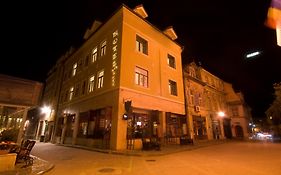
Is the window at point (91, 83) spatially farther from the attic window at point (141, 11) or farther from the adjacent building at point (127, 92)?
the attic window at point (141, 11)

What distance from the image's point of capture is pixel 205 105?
28016mm

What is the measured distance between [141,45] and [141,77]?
3859 mm

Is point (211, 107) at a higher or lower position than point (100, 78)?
lower

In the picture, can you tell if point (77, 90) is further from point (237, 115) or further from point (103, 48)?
point (237, 115)

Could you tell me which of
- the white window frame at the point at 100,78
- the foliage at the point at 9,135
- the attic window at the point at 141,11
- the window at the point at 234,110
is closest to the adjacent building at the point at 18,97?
the foliage at the point at 9,135

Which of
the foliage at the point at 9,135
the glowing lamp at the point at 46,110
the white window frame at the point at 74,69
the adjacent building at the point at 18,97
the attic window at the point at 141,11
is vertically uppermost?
the attic window at the point at 141,11

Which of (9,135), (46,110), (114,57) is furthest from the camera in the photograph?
(46,110)

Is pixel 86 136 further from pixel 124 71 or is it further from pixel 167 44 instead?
pixel 167 44

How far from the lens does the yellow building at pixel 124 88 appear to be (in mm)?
14812

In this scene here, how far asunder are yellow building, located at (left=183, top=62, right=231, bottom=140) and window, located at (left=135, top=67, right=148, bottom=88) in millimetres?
9002

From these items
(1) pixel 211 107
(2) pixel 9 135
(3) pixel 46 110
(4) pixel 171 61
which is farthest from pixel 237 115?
(3) pixel 46 110

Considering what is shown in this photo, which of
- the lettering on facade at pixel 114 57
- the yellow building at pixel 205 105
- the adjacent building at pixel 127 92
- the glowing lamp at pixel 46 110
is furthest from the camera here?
the glowing lamp at pixel 46 110

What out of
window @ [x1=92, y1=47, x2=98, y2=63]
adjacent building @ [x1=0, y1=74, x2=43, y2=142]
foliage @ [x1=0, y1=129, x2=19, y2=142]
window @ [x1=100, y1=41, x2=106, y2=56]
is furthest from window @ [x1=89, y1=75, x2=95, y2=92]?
foliage @ [x1=0, y1=129, x2=19, y2=142]

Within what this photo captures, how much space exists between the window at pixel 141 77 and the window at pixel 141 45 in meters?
2.41
